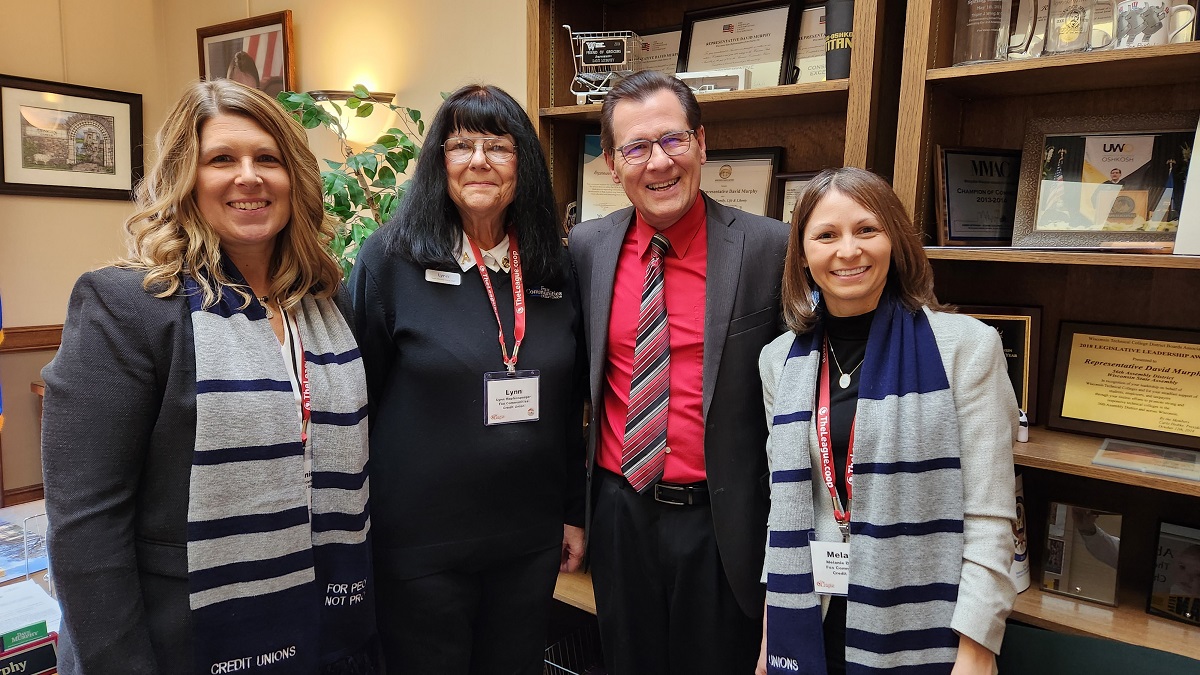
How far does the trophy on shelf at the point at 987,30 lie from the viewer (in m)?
1.70

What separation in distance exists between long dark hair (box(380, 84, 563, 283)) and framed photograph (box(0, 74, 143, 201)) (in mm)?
3928

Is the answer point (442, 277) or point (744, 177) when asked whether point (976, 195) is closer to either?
point (744, 177)

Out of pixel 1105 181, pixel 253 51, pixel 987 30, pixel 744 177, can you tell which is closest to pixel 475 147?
pixel 744 177

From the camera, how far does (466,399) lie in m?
1.58

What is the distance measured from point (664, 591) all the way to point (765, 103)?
1299mm

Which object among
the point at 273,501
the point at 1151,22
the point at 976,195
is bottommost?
the point at 273,501

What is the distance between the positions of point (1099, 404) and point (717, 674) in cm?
113

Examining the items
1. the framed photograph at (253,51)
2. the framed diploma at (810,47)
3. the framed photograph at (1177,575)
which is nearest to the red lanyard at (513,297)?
the framed diploma at (810,47)

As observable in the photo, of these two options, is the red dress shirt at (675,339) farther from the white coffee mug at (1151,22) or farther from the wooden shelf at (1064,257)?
the white coffee mug at (1151,22)

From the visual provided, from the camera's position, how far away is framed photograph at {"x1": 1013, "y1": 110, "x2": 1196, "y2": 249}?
165cm

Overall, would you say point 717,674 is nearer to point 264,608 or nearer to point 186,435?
point 264,608

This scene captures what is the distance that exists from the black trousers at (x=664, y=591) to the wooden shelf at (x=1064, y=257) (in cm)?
82

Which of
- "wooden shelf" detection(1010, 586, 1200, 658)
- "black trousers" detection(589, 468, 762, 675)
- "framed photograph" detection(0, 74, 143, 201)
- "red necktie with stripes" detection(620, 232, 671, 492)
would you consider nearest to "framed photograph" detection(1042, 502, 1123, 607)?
"wooden shelf" detection(1010, 586, 1200, 658)

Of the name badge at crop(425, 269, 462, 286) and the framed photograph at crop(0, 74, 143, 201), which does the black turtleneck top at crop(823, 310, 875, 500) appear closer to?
the name badge at crop(425, 269, 462, 286)
